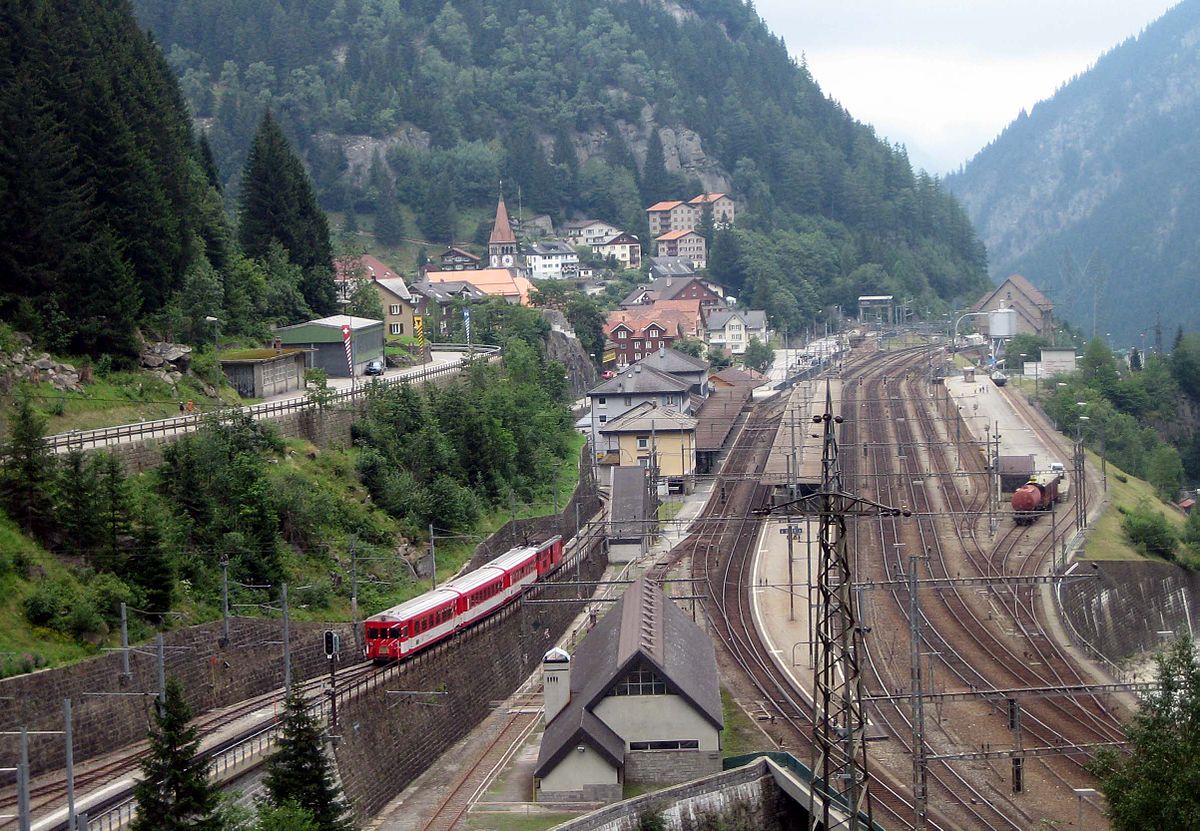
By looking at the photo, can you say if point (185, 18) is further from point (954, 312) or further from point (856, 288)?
point (954, 312)

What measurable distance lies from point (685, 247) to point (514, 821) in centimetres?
10354

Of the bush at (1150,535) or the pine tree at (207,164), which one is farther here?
the pine tree at (207,164)

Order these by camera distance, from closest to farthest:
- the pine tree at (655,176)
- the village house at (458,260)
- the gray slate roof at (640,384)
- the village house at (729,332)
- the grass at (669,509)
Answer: the grass at (669,509)
the gray slate roof at (640,384)
the village house at (729,332)
the village house at (458,260)
the pine tree at (655,176)

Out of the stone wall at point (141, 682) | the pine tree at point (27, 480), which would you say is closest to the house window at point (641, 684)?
the stone wall at point (141, 682)

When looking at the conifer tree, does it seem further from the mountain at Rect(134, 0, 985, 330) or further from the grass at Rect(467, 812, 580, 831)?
the mountain at Rect(134, 0, 985, 330)

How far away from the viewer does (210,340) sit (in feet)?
147

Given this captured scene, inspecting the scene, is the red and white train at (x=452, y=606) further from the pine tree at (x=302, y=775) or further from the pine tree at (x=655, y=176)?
the pine tree at (x=655, y=176)

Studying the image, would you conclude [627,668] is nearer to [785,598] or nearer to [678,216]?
[785,598]

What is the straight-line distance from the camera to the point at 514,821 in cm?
2525

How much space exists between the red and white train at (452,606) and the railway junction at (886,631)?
936mm

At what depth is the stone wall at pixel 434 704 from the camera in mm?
26109

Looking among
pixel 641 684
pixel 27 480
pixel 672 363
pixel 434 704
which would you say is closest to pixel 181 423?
pixel 27 480

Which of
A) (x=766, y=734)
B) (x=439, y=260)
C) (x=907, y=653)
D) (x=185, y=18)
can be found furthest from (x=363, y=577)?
(x=185, y=18)

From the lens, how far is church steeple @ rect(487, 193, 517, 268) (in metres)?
114
